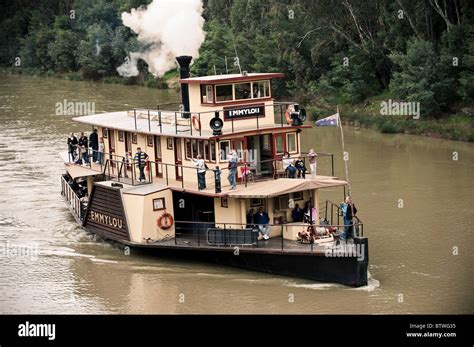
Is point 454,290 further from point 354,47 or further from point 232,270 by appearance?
point 354,47

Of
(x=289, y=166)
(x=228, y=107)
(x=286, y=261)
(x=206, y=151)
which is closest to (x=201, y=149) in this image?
(x=206, y=151)

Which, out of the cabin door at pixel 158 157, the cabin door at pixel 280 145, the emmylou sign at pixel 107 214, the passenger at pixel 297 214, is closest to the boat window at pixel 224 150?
the cabin door at pixel 280 145

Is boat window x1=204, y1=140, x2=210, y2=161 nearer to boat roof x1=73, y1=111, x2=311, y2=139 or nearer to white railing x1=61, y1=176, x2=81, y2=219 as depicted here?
boat roof x1=73, y1=111, x2=311, y2=139

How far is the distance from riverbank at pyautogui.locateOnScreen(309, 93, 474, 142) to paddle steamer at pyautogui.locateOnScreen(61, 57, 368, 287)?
66.5 feet

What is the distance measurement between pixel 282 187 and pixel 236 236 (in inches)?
70.2

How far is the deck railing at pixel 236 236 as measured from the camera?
25312 millimetres

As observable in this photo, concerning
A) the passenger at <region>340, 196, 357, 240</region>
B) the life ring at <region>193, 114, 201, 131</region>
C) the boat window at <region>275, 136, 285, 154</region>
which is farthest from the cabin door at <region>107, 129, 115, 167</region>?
the passenger at <region>340, 196, 357, 240</region>

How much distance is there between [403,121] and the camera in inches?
1969

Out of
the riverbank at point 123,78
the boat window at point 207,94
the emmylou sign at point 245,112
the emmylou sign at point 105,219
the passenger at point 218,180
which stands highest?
the riverbank at point 123,78

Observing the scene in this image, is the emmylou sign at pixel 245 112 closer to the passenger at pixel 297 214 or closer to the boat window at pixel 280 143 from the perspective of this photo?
the boat window at pixel 280 143

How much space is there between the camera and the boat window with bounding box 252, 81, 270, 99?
28.6 m

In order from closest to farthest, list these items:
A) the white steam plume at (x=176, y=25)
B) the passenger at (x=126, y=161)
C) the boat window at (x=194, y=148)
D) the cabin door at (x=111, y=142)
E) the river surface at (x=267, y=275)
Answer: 1. the river surface at (x=267, y=275)
2. the boat window at (x=194, y=148)
3. the passenger at (x=126, y=161)
4. the cabin door at (x=111, y=142)
5. the white steam plume at (x=176, y=25)

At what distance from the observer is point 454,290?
24688 mm

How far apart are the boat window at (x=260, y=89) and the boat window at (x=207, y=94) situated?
129 cm
